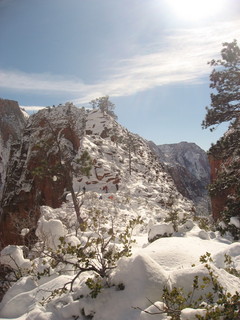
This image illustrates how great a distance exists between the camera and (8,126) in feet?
213

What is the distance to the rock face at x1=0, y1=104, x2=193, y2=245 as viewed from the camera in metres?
34.2

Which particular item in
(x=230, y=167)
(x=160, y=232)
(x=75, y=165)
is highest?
(x=230, y=167)

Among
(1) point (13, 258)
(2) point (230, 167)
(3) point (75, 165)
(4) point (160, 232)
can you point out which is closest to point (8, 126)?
(3) point (75, 165)

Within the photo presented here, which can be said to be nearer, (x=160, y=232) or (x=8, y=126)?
(x=160, y=232)

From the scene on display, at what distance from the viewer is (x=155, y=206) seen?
28891 mm

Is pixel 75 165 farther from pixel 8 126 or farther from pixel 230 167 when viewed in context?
pixel 8 126

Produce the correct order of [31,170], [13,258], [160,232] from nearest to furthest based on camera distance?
[13,258] → [160,232] → [31,170]

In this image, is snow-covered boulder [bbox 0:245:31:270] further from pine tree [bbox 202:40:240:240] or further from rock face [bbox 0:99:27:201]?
rock face [bbox 0:99:27:201]

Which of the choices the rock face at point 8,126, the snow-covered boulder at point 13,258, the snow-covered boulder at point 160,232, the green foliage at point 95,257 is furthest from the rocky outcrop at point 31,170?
the green foliage at point 95,257

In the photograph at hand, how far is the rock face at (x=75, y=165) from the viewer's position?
34.2 metres

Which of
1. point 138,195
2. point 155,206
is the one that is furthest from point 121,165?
point 155,206

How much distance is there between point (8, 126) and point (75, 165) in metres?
36.5

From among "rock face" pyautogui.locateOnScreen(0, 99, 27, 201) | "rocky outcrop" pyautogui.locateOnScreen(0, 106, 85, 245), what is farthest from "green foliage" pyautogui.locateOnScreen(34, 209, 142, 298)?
"rock face" pyautogui.locateOnScreen(0, 99, 27, 201)

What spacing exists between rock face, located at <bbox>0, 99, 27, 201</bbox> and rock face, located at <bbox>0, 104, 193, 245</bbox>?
18.0 feet
